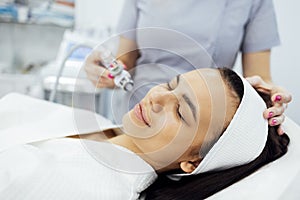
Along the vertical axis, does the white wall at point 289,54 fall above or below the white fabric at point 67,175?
above

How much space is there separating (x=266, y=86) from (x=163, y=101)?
0.88ft

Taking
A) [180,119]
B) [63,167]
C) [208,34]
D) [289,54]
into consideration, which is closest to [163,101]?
[180,119]

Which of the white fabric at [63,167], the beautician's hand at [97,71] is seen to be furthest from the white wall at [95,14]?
the white fabric at [63,167]

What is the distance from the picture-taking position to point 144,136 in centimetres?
82

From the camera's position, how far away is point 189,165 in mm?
793

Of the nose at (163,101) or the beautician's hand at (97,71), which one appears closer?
the nose at (163,101)

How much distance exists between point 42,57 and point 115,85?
1637 mm

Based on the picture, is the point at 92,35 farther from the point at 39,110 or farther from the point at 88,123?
the point at 88,123

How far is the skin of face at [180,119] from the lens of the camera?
30.1 inches

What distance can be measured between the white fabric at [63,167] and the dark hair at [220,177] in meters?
0.04

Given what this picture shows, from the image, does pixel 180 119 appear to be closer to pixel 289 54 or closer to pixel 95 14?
pixel 289 54

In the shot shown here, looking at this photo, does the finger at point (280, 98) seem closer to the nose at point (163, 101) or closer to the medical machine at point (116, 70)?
the nose at point (163, 101)

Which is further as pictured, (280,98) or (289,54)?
(289,54)

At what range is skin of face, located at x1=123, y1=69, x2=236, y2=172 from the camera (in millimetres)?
766
